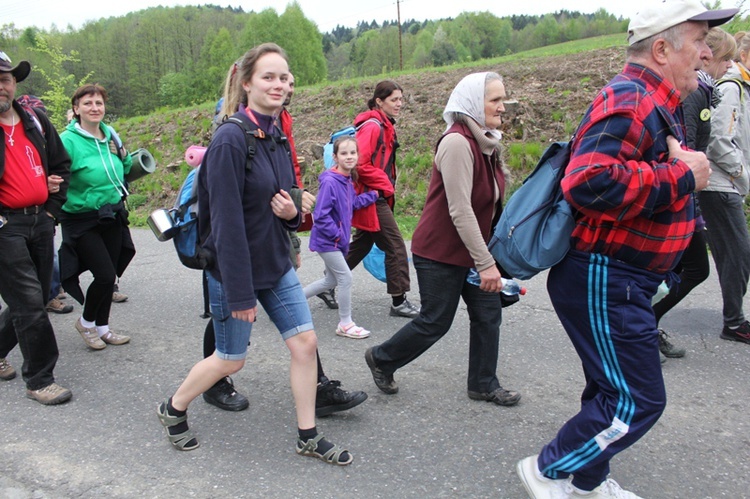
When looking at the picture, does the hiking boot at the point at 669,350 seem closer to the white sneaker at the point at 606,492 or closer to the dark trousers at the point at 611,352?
the white sneaker at the point at 606,492

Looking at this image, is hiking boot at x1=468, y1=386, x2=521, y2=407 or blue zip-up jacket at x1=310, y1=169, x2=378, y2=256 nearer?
hiking boot at x1=468, y1=386, x2=521, y2=407

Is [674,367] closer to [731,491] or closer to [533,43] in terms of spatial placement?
[731,491]

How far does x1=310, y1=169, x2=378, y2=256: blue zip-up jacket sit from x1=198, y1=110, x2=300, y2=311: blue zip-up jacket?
5.62 ft

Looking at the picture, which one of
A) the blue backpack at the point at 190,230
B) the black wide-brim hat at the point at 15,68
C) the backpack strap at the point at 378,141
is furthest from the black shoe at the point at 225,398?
the backpack strap at the point at 378,141

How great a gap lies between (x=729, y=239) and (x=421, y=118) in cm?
988

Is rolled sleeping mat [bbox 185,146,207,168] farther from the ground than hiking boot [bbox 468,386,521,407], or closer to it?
farther from the ground

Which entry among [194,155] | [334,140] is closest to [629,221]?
[194,155]

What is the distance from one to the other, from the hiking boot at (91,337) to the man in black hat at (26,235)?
0.69m

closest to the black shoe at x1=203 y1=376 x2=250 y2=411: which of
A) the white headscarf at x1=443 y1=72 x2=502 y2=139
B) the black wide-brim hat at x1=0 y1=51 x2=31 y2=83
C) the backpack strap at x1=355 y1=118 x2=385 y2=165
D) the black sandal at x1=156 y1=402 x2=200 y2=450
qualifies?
the black sandal at x1=156 y1=402 x2=200 y2=450

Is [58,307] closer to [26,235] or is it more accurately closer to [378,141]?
[26,235]

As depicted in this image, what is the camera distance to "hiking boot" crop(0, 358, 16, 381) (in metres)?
4.37

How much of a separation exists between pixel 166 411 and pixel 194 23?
83872mm

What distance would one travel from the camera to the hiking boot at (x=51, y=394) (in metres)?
3.98

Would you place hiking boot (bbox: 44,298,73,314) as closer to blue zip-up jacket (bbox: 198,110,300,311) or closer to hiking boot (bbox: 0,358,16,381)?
hiking boot (bbox: 0,358,16,381)
